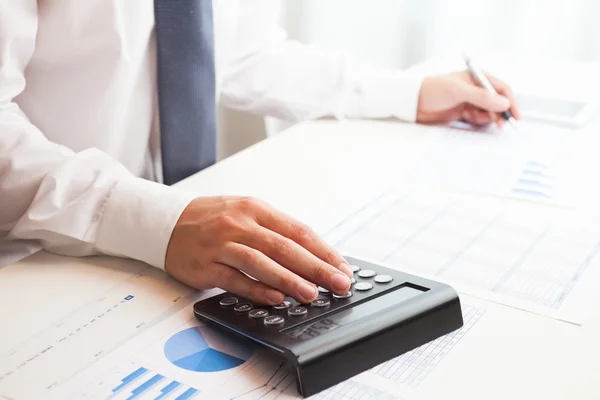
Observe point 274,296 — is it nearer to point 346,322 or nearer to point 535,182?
point 346,322

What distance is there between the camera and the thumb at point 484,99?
1183 millimetres

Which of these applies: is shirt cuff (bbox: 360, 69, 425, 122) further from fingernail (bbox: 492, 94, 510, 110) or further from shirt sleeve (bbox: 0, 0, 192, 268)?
shirt sleeve (bbox: 0, 0, 192, 268)

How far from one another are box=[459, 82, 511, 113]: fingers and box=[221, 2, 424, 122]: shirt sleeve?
0.08 m

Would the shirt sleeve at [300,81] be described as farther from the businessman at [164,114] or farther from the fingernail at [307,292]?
the fingernail at [307,292]

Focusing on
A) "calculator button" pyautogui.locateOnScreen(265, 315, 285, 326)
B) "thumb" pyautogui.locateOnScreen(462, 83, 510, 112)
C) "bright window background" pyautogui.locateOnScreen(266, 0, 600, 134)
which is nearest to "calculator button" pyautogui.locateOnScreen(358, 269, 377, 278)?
"calculator button" pyautogui.locateOnScreen(265, 315, 285, 326)

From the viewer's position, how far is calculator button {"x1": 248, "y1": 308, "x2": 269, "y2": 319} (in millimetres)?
653

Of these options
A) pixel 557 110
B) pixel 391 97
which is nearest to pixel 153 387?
pixel 391 97

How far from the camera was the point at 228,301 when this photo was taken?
27.1 inches

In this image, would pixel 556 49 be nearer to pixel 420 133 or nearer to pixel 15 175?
pixel 420 133

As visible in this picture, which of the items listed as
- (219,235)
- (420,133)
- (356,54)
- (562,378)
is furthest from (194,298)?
(356,54)

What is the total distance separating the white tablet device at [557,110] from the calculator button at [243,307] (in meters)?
0.74

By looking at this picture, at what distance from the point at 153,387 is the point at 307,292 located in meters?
0.15

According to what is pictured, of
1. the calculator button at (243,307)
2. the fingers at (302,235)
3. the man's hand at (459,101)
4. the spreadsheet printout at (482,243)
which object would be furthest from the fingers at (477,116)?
the calculator button at (243,307)

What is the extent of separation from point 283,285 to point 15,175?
1.15 ft
